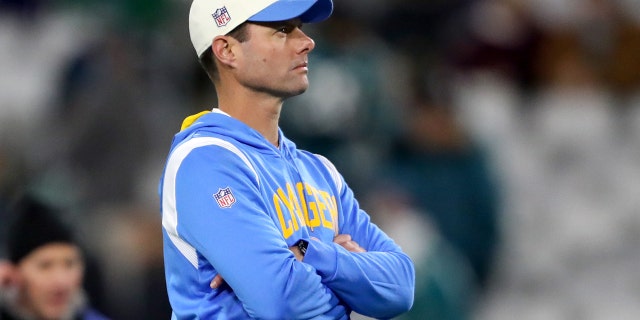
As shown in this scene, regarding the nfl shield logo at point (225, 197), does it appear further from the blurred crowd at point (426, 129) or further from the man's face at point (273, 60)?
the blurred crowd at point (426, 129)

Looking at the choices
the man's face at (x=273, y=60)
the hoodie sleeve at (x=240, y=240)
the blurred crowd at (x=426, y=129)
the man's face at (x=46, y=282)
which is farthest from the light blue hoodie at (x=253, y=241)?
the blurred crowd at (x=426, y=129)

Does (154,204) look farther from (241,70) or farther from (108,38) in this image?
(241,70)

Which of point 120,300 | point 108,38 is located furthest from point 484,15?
point 120,300

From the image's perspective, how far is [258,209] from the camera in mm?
3281

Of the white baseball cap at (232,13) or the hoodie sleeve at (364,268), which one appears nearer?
the hoodie sleeve at (364,268)

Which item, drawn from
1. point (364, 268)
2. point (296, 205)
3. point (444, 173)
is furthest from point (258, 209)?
point (444, 173)

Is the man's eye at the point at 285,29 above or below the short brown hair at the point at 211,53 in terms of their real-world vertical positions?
above

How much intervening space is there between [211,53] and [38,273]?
1.17m

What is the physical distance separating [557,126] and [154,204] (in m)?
3.03

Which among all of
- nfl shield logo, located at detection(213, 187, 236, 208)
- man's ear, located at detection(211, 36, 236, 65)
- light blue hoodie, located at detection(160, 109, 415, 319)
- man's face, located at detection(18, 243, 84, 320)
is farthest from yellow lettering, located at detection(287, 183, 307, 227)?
man's face, located at detection(18, 243, 84, 320)

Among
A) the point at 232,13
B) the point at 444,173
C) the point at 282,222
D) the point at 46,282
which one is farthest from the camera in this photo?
the point at 444,173

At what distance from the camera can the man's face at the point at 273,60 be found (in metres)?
3.53

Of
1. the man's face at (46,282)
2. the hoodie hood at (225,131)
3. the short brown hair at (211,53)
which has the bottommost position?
the man's face at (46,282)

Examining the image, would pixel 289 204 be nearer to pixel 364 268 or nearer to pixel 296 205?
pixel 296 205
